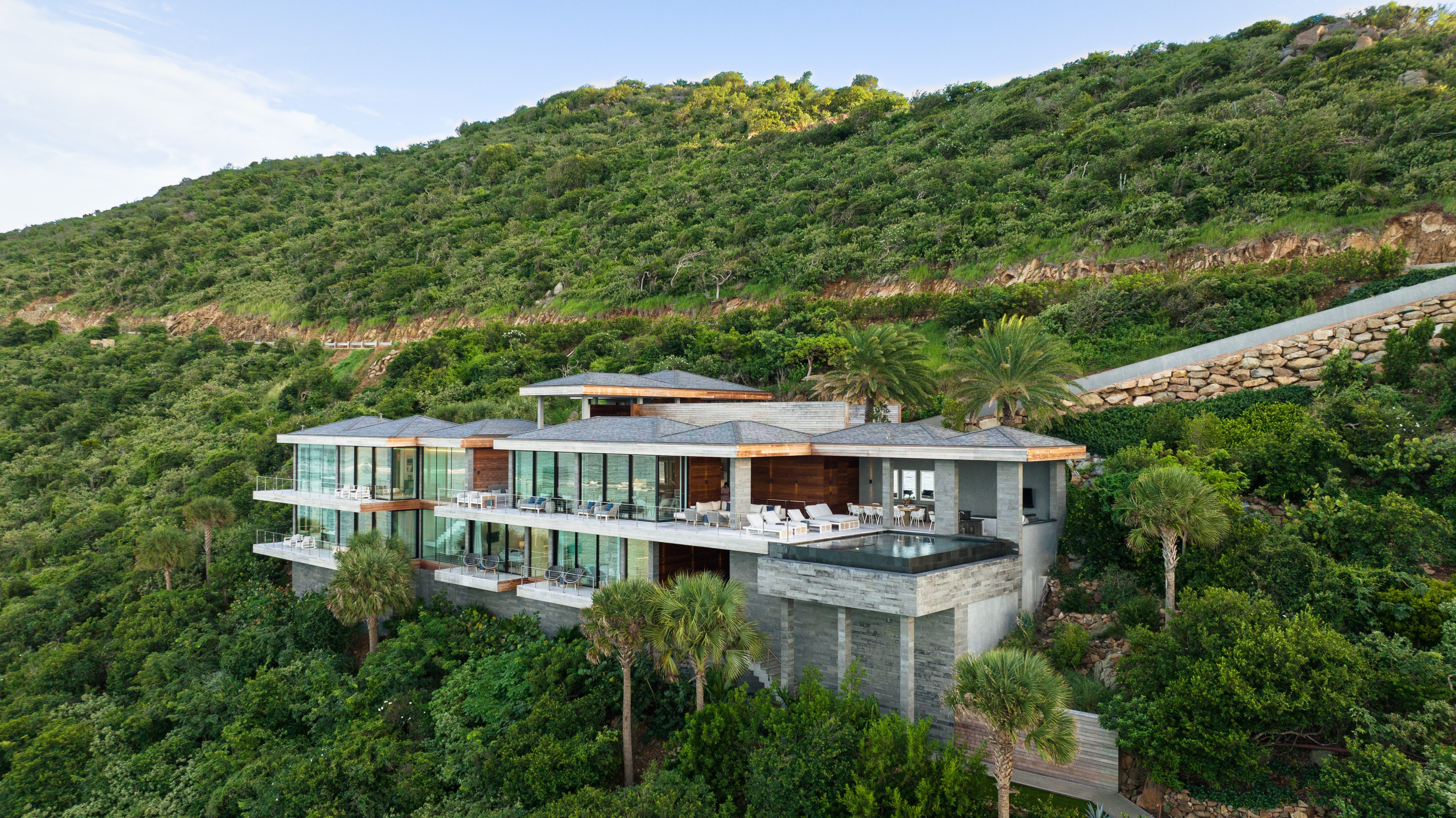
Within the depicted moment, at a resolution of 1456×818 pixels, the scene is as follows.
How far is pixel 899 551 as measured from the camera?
15.4m

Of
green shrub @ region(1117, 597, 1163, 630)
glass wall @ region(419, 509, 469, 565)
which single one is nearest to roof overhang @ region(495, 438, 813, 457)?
glass wall @ region(419, 509, 469, 565)

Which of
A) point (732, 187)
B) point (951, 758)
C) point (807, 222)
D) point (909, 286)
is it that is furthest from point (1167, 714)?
point (732, 187)

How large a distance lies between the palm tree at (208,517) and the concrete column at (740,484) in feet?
80.4

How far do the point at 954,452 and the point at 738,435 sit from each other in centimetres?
533

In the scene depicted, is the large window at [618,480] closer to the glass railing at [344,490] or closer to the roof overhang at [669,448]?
the roof overhang at [669,448]

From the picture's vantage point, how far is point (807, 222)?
51.6 metres

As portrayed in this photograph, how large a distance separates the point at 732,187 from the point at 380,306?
102 feet

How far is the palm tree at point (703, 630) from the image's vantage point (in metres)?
13.9

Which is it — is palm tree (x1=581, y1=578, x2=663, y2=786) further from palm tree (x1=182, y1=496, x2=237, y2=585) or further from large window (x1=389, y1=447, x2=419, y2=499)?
palm tree (x1=182, y1=496, x2=237, y2=585)

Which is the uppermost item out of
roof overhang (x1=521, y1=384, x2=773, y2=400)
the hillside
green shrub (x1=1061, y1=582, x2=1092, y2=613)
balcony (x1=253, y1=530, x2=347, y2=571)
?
the hillside

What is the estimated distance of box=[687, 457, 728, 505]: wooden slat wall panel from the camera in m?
19.9

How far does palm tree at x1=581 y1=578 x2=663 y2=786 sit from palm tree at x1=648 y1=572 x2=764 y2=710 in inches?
11.8

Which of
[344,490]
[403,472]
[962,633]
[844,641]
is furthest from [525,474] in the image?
[962,633]

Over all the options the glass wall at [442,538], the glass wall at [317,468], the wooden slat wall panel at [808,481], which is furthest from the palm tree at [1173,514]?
the glass wall at [317,468]
